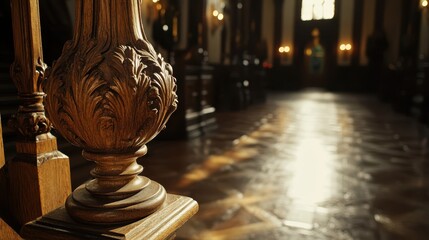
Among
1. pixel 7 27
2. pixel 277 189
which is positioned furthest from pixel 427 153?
pixel 7 27

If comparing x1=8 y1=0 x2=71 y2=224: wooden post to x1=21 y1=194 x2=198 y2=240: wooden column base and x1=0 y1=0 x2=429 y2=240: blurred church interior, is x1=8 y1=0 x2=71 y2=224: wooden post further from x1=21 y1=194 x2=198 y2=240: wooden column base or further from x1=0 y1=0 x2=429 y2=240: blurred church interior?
x1=21 y1=194 x2=198 y2=240: wooden column base

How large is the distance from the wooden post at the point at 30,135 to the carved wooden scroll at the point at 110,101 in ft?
1.71

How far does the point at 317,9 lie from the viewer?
1842 cm

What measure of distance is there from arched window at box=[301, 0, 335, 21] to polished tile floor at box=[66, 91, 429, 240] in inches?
550

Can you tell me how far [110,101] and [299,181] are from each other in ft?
8.63

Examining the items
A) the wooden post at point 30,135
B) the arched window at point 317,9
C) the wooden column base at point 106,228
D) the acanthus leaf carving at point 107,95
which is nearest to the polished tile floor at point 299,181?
the wooden post at point 30,135

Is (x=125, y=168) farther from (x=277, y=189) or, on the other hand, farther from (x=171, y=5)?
(x=171, y=5)

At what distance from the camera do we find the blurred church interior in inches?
86.0

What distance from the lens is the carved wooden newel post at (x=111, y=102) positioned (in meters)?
0.59

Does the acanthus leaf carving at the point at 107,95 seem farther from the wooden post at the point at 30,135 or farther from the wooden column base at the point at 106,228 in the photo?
the wooden post at the point at 30,135

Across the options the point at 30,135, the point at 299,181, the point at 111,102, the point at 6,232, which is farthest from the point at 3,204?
the point at 299,181

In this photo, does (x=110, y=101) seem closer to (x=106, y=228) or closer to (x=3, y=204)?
(x=106, y=228)

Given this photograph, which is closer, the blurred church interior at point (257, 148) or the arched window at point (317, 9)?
the blurred church interior at point (257, 148)

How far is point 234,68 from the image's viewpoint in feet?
29.1
